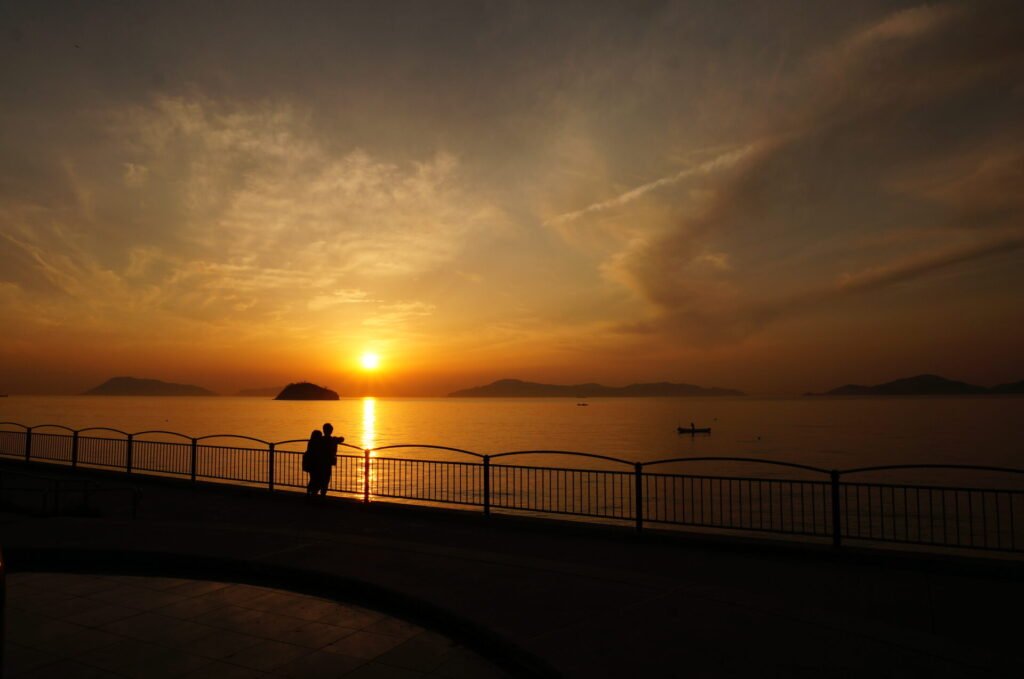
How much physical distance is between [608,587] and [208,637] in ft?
14.8

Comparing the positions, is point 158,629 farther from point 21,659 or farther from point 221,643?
point 21,659

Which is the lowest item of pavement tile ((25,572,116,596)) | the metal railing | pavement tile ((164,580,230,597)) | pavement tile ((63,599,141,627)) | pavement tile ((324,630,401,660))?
the metal railing

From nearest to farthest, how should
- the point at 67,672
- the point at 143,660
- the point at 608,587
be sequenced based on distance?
the point at 67,672 < the point at 143,660 < the point at 608,587

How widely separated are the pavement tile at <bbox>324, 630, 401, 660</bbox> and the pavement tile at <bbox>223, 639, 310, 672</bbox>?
12.8 inches

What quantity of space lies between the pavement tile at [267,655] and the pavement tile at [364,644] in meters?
0.32

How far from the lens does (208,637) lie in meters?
6.66

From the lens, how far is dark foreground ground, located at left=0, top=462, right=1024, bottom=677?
5945mm

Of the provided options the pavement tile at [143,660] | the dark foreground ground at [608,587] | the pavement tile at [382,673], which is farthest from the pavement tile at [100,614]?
the pavement tile at [382,673]

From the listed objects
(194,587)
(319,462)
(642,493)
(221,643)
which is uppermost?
(319,462)

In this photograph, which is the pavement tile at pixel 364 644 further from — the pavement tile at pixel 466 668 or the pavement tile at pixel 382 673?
the pavement tile at pixel 466 668

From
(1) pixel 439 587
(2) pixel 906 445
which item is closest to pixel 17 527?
(1) pixel 439 587

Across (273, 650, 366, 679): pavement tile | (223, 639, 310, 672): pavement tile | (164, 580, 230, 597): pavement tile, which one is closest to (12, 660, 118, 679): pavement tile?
(223, 639, 310, 672): pavement tile

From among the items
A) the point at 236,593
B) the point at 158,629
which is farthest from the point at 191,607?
the point at 158,629

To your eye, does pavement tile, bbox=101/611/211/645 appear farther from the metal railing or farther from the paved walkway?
the metal railing
